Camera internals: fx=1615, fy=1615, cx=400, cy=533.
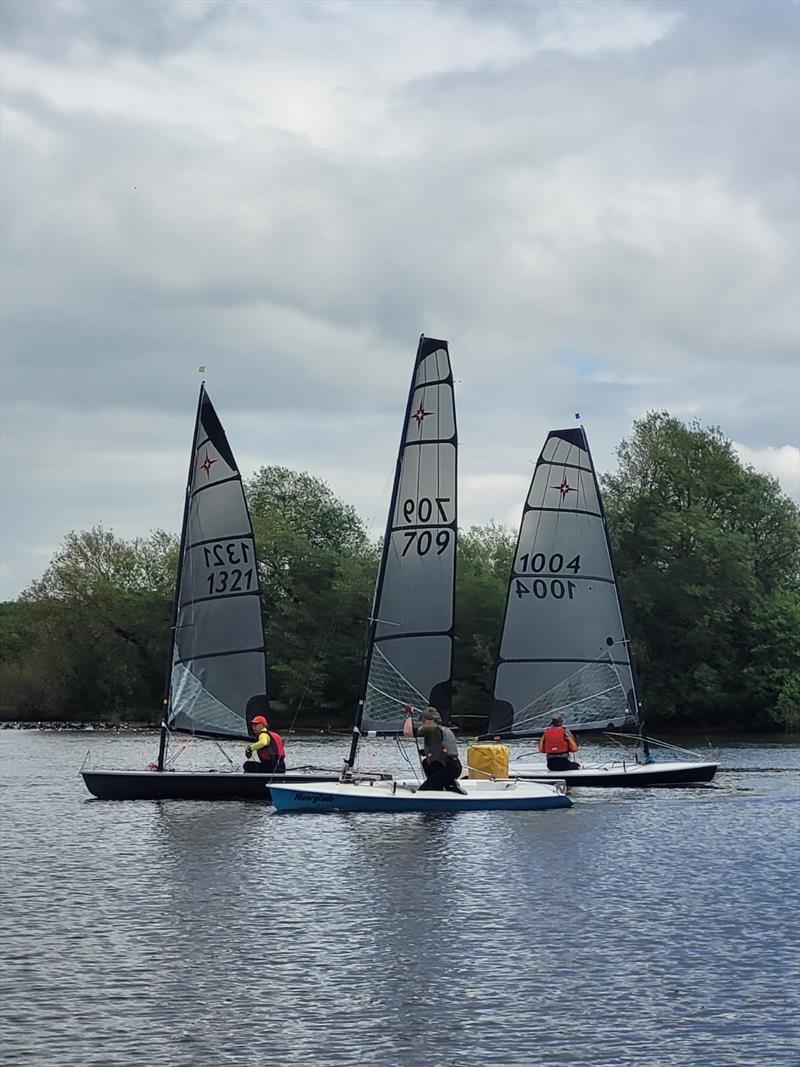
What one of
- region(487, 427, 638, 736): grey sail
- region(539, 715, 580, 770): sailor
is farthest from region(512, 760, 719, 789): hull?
region(487, 427, 638, 736): grey sail

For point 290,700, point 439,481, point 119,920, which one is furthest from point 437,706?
point 290,700

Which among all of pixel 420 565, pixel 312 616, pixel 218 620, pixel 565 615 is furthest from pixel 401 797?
pixel 312 616

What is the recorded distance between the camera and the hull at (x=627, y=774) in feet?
139

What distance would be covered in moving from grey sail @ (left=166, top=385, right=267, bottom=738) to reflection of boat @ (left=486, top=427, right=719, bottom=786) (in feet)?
30.2

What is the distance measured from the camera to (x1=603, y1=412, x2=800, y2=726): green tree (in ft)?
289

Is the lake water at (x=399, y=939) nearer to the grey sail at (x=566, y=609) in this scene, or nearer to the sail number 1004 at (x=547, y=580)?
the grey sail at (x=566, y=609)

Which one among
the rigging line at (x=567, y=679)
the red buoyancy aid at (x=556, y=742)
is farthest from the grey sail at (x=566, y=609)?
the red buoyancy aid at (x=556, y=742)

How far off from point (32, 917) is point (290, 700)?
80.3m

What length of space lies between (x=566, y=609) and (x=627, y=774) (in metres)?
6.02

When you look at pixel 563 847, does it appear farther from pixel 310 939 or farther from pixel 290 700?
pixel 290 700

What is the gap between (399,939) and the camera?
68.1 feet

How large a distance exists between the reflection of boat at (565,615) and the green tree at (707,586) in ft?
130

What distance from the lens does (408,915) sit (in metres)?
22.8

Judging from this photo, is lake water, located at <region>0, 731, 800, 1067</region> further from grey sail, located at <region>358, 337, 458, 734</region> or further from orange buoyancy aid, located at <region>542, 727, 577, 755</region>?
orange buoyancy aid, located at <region>542, 727, 577, 755</region>
